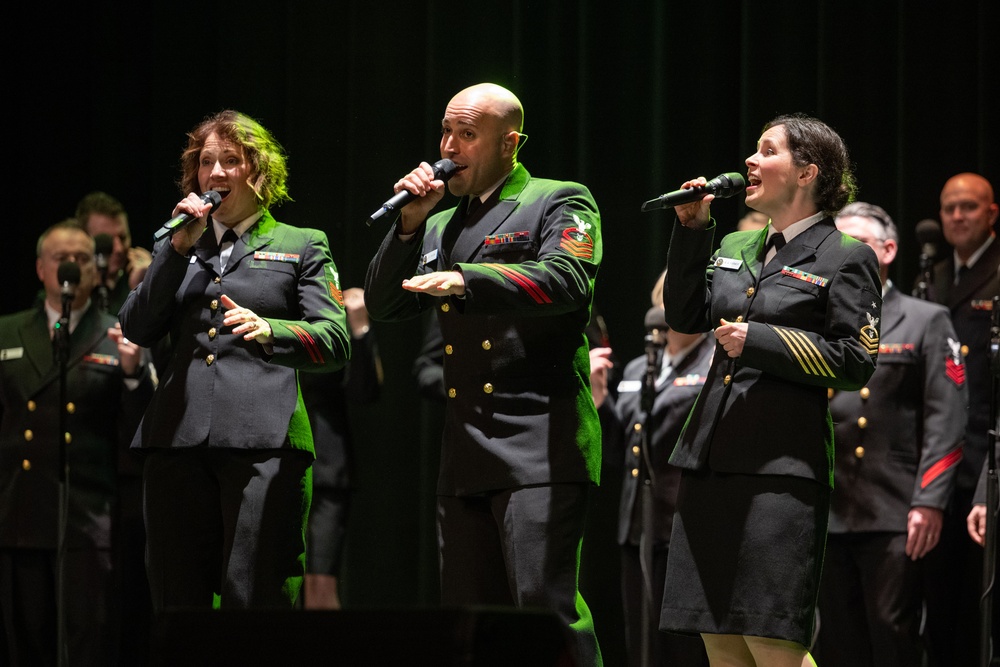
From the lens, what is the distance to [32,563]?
4.19 m

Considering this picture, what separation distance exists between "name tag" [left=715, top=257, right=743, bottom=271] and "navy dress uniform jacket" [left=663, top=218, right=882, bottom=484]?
0.02 meters

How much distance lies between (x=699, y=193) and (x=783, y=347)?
1.33 ft

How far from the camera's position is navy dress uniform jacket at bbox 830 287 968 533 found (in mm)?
3691

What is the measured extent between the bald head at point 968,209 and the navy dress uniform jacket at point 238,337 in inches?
86.9

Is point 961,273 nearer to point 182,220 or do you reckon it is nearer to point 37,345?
point 182,220

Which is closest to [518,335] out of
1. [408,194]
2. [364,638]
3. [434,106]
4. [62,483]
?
[408,194]

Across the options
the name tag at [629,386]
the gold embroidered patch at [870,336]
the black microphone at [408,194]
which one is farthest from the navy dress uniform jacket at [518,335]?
the name tag at [629,386]

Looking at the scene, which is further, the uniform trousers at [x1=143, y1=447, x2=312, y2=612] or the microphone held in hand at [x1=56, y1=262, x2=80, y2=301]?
the microphone held in hand at [x1=56, y1=262, x2=80, y2=301]

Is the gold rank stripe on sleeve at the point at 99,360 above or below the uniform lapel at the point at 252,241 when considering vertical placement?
below

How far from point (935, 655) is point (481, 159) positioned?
226cm

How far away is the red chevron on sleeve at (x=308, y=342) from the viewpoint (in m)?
2.96

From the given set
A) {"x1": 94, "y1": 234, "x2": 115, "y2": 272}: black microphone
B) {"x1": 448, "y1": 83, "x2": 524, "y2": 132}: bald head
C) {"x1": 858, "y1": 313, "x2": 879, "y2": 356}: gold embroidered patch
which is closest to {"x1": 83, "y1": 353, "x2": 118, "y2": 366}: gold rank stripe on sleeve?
{"x1": 94, "y1": 234, "x2": 115, "y2": 272}: black microphone

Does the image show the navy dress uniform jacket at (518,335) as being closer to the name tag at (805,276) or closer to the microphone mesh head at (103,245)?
the name tag at (805,276)

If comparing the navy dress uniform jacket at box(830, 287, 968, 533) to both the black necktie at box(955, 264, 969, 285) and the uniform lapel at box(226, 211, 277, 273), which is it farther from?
the uniform lapel at box(226, 211, 277, 273)
